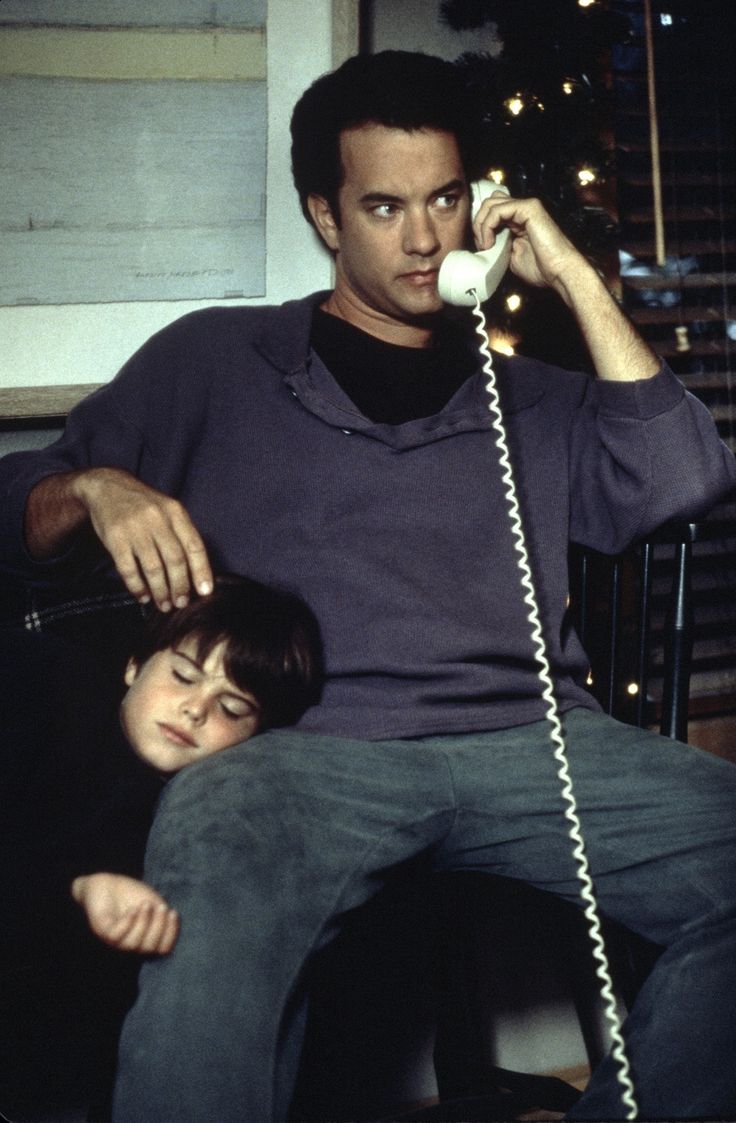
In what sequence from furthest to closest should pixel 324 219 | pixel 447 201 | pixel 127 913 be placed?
pixel 324 219
pixel 447 201
pixel 127 913

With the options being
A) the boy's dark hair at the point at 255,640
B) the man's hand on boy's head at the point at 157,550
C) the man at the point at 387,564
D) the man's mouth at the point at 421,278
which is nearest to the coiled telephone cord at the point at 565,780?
the man at the point at 387,564

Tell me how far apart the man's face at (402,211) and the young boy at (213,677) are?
0.53 m

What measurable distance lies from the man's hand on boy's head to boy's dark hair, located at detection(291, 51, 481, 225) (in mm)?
687

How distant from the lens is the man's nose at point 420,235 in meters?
1.47

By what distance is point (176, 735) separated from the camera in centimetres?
115

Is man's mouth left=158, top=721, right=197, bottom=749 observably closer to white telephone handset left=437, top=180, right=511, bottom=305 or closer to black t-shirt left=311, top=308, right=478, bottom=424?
black t-shirt left=311, top=308, right=478, bottom=424

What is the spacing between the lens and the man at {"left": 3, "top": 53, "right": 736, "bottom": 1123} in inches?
37.1

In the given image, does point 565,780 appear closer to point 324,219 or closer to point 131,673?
point 131,673

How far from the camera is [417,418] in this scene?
144cm

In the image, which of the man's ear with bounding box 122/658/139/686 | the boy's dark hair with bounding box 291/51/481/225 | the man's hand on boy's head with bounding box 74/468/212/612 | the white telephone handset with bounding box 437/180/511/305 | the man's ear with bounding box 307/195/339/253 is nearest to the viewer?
the man's hand on boy's head with bounding box 74/468/212/612

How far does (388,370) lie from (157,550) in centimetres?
54

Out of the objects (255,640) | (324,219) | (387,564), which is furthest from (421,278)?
(255,640)

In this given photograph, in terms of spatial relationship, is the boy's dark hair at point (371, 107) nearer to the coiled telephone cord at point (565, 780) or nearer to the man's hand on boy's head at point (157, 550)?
the coiled telephone cord at point (565, 780)

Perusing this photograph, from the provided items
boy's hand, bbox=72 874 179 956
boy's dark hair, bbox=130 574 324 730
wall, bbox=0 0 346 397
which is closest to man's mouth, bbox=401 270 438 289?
wall, bbox=0 0 346 397
